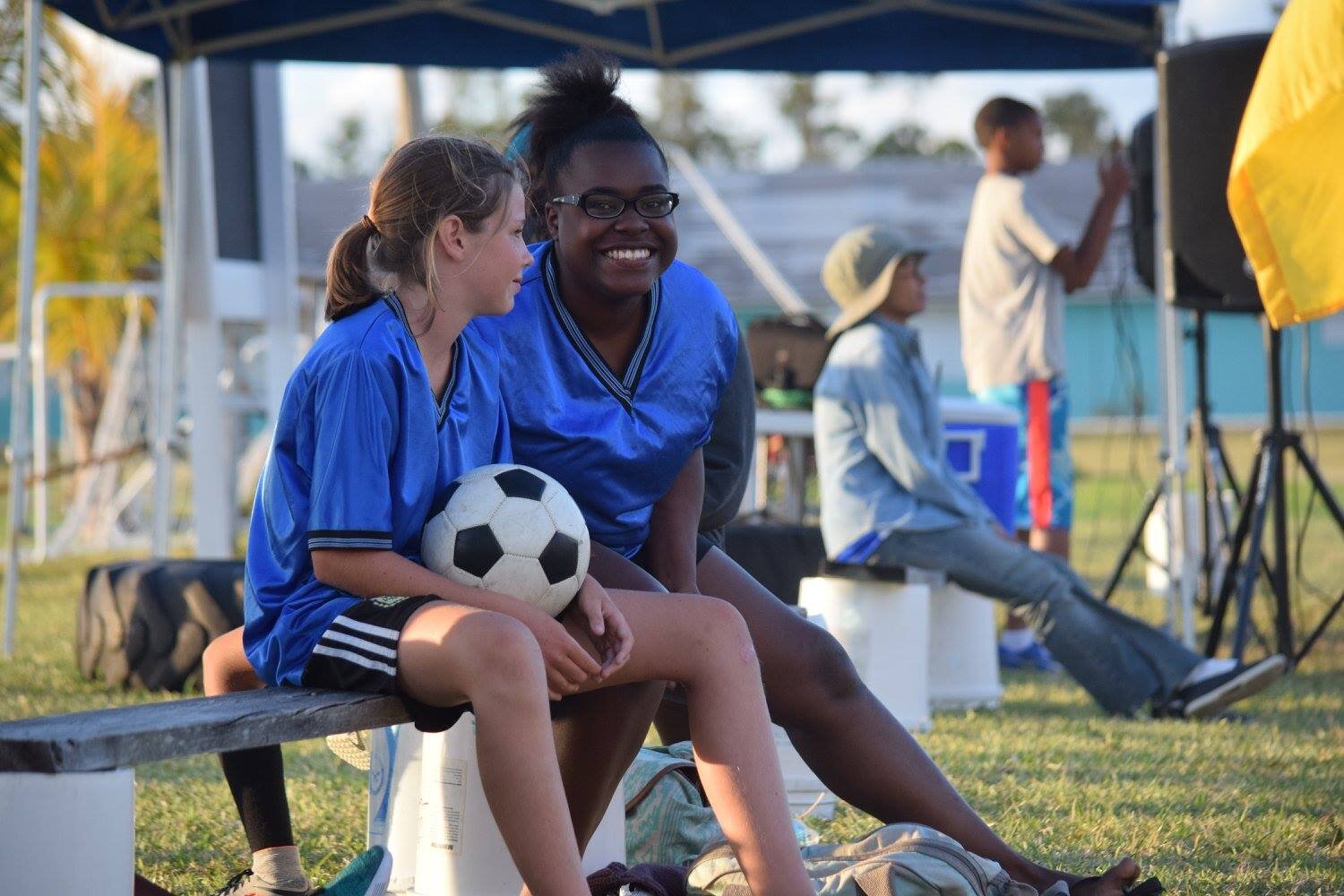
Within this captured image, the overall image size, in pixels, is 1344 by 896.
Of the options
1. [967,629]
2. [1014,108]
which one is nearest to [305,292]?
[1014,108]

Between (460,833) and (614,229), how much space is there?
115 centimetres

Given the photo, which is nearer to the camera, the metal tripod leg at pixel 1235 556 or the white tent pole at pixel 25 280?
the metal tripod leg at pixel 1235 556

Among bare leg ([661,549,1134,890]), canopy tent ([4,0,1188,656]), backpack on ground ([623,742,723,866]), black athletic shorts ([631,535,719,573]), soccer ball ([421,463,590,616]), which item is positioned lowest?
backpack on ground ([623,742,723,866])

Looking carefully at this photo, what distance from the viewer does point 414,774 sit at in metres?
3.09

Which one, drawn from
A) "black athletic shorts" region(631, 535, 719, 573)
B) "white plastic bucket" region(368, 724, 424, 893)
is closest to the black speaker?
"black athletic shorts" region(631, 535, 719, 573)

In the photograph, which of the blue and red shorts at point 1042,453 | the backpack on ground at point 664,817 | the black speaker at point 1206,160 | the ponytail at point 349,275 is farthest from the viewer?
the blue and red shorts at point 1042,453

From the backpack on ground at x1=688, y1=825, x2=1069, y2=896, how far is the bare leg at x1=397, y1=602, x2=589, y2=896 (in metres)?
0.45

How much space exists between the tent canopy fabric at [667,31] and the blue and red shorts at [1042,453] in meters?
1.63

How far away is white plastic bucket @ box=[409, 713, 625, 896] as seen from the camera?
116 inches

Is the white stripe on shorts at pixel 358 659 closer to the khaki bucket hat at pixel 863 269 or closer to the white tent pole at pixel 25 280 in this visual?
the khaki bucket hat at pixel 863 269

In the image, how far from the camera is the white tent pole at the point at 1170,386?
602 centimetres

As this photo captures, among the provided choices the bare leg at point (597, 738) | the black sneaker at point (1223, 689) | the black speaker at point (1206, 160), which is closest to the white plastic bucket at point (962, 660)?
the black sneaker at point (1223, 689)

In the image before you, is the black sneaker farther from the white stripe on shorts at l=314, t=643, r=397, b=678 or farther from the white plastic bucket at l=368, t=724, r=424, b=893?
the white stripe on shorts at l=314, t=643, r=397, b=678

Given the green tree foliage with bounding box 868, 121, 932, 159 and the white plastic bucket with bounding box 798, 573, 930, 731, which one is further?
the green tree foliage with bounding box 868, 121, 932, 159
